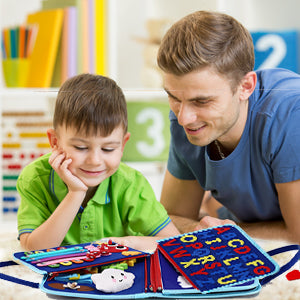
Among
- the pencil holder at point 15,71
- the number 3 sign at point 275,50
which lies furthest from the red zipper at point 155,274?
the pencil holder at point 15,71

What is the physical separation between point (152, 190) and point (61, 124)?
0.22 metres

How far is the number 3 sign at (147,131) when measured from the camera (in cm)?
87

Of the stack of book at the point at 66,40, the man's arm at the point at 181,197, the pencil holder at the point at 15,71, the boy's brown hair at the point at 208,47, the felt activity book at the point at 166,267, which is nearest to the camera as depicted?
the felt activity book at the point at 166,267

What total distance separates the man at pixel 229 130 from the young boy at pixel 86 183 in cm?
9

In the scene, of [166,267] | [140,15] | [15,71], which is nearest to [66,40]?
[15,71]

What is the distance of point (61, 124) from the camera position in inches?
30.5

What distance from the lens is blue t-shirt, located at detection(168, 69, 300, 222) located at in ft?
2.73

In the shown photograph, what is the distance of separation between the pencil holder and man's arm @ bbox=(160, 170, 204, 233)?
2.18 feet

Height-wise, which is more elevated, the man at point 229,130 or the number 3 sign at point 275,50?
the number 3 sign at point 275,50

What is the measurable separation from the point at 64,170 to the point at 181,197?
0.29m

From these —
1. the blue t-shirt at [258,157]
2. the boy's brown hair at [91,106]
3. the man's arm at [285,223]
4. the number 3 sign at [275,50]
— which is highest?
the number 3 sign at [275,50]

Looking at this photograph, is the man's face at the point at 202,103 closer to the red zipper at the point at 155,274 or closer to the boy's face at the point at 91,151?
the boy's face at the point at 91,151

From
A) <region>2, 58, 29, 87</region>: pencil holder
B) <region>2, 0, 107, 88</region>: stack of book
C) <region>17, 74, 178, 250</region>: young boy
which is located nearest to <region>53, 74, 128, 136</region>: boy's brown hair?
<region>17, 74, 178, 250</region>: young boy

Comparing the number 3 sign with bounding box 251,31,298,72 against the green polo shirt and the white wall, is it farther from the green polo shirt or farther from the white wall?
the green polo shirt
